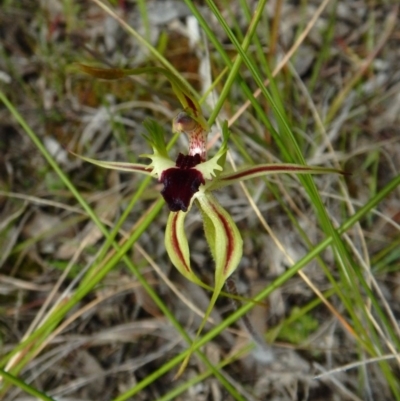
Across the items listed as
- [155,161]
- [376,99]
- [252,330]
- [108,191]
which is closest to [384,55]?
[376,99]

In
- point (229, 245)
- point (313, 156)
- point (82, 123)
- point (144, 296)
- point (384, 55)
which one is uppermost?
point (384, 55)

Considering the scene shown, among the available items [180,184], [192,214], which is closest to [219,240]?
[180,184]

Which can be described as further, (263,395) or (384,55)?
(384,55)

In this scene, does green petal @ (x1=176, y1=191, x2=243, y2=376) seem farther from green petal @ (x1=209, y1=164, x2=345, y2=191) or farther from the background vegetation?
the background vegetation

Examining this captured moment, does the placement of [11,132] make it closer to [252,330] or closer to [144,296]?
[144,296]

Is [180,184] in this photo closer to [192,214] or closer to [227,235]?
[227,235]

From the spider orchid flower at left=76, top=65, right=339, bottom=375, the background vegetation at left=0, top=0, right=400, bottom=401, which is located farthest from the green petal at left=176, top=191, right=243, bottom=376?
the background vegetation at left=0, top=0, right=400, bottom=401

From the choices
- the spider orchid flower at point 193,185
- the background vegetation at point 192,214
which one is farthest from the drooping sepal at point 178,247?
the background vegetation at point 192,214
